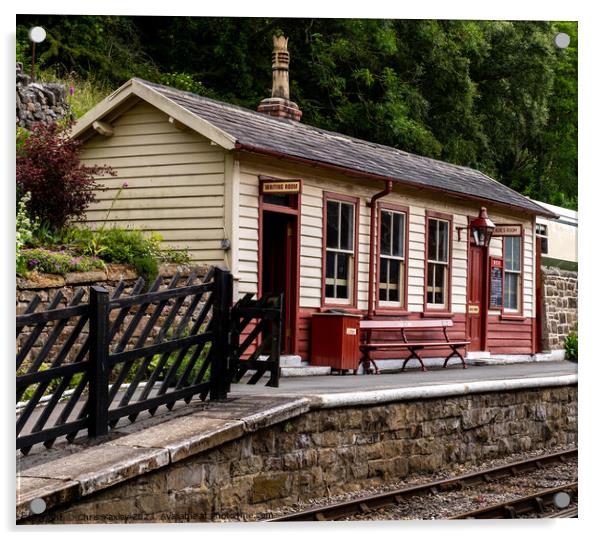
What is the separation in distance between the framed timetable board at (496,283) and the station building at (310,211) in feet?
0.06

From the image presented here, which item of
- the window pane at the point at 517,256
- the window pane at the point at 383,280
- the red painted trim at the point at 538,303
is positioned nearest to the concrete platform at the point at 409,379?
the red painted trim at the point at 538,303

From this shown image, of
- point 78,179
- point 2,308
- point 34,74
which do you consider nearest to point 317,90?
point 78,179

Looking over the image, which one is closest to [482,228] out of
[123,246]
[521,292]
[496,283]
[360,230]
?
[496,283]

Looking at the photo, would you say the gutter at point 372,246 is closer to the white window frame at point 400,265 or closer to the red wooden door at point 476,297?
the white window frame at point 400,265

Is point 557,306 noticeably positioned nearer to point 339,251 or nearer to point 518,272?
point 339,251

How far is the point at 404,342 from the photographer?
13016mm

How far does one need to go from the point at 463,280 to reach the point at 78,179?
22.3 ft

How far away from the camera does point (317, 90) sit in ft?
38.0

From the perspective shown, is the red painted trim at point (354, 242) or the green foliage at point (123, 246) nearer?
the green foliage at point (123, 246)

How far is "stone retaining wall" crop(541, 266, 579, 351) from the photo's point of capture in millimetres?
9430

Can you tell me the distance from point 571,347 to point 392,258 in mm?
3773

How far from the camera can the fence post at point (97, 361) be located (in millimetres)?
7258

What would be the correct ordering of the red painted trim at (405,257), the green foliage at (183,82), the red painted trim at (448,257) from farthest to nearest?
the red painted trim at (448,257)
the red painted trim at (405,257)
the green foliage at (183,82)

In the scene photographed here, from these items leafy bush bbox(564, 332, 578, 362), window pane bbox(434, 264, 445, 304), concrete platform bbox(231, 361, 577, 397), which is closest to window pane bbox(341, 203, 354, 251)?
concrete platform bbox(231, 361, 577, 397)
